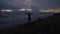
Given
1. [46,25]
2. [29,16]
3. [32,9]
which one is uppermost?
[32,9]

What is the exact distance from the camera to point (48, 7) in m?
1.19

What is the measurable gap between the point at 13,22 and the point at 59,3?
2.27 feet

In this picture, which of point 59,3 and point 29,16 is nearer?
point 59,3

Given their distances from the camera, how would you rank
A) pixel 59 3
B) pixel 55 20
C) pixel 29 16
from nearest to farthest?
pixel 59 3 < pixel 29 16 < pixel 55 20

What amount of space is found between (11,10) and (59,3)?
2.15ft

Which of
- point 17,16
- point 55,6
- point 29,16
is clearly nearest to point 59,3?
point 55,6

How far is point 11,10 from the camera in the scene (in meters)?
1.19

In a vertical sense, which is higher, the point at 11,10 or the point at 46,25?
the point at 11,10

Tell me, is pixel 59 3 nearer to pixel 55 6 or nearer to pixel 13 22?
pixel 55 6

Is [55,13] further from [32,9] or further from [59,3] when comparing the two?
[32,9]

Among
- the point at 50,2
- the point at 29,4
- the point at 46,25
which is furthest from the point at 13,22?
the point at 50,2

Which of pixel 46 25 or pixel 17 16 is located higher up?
pixel 17 16

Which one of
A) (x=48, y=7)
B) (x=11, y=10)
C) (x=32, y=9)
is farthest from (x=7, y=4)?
(x=48, y=7)

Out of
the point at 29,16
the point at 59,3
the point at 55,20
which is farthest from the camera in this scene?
the point at 55,20
